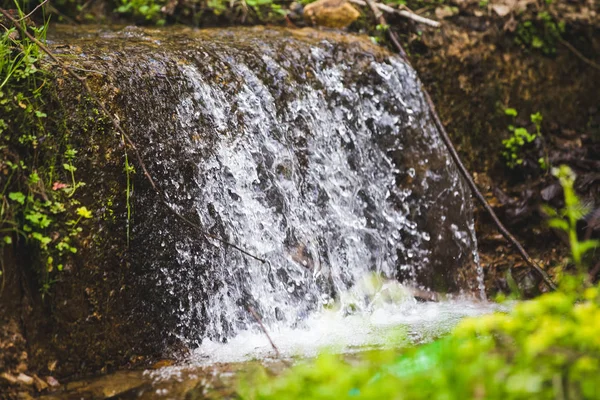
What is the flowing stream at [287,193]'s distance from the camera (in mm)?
3289

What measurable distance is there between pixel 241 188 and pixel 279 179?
1.01ft

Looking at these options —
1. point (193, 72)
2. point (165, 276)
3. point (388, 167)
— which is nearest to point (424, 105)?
point (388, 167)

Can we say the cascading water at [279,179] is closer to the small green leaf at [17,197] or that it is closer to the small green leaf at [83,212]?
the small green leaf at [83,212]

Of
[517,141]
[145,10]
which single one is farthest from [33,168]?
[517,141]

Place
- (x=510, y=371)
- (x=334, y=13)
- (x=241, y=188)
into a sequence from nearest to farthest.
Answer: (x=510, y=371) < (x=241, y=188) < (x=334, y=13)

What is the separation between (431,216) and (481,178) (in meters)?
1.09

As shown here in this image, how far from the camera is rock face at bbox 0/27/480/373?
307cm

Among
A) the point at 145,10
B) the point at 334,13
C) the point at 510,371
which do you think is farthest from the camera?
the point at 145,10

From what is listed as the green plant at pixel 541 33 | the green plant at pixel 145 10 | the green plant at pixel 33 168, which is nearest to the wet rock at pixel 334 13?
the green plant at pixel 145 10

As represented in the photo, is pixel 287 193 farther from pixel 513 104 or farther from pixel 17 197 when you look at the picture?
pixel 513 104

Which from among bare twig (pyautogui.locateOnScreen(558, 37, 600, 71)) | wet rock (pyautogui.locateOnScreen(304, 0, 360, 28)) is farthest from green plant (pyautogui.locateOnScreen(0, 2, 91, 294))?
bare twig (pyautogui.locateOnScreen(558, 37, 600, 71))

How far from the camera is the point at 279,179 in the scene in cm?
389

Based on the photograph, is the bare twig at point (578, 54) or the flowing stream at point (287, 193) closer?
the flowing stream at point (287, 193)

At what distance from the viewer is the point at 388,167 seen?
4.54 metres
